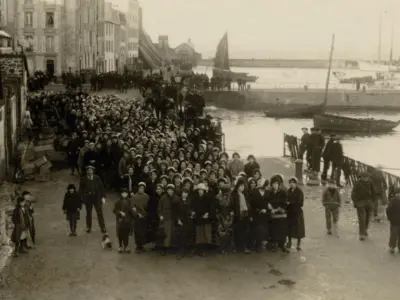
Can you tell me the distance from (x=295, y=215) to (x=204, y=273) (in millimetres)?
2521

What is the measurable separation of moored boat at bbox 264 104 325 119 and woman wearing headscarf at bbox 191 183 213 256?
61800 millimetres

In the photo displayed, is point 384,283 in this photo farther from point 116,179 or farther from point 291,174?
point 291,174

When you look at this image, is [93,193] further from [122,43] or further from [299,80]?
[299,80]

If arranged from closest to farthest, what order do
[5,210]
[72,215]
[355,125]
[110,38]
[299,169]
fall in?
[72,215] → [5,210] → [299,169] → [355,125] → [110,38]

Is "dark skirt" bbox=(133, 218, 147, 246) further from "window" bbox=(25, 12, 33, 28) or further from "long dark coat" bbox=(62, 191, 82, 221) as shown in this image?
"window" bbox=(25, 12, 33, 28)

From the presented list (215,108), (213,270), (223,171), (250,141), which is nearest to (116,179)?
(223,171)

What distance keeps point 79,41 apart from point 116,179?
53532 millimetres

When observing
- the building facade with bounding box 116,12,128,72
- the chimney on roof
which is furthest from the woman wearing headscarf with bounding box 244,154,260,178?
the chimney on roof

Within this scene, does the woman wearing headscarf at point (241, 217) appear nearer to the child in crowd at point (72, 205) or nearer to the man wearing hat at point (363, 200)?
the man wearing hat at point (363, 200)

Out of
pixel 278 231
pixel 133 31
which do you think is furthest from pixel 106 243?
pixel 133 31

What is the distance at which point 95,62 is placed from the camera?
3059 inches

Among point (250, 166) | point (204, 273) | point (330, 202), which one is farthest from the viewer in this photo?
point (250, 166)

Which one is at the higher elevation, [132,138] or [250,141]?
[132,138]

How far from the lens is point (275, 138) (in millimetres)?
58062
